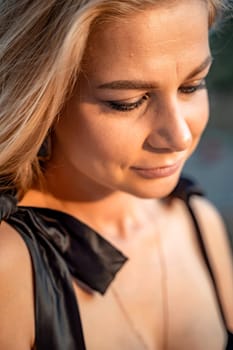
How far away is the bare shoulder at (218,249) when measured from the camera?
1456 millimetres

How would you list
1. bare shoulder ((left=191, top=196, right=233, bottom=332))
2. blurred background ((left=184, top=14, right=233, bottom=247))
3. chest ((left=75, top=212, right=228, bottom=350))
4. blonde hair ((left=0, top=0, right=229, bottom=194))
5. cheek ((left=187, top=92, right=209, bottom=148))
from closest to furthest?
blonde hair ((left=0, top=0, right=229, bottom=194))
cheek ((left=187, top=92, right=209, bottom=148))
chest ((left=75, top=212, right=228, bottom=350))
bare shoulder ((left=191, top=196, right=233, bottom=332))
blurred background ((left=184, top=14, right=233, bottom=247))

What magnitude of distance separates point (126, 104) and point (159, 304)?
0.48 m

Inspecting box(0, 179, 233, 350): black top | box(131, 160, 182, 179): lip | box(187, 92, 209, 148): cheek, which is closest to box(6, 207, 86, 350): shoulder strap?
box(0, 179, 233, 350): black top

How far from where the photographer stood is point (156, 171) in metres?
1.17

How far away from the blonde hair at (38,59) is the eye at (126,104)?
0.08 meters

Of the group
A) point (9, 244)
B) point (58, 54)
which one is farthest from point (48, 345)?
point (58, 54)

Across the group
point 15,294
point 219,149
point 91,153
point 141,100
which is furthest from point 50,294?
point 219,149

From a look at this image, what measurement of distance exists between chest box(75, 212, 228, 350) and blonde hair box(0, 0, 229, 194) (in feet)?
1.03

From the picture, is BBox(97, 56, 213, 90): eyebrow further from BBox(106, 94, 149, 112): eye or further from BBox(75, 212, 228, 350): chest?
BBox(75, 212, 228, 350): chest

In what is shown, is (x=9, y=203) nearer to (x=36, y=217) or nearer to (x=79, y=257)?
(x=36, y=217)

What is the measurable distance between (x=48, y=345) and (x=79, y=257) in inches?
7.3

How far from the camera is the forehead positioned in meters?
1.06

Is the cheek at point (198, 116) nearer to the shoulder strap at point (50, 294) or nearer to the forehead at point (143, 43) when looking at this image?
the forehead at point (143, 43)

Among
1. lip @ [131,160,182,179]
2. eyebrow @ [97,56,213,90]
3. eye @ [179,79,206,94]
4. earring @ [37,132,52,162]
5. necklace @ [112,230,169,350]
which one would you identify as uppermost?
eyebrow @ [97,56,213,90]
